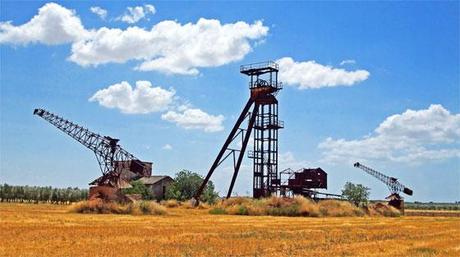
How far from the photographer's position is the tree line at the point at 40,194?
10662 cm

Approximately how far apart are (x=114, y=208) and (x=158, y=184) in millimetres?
48138

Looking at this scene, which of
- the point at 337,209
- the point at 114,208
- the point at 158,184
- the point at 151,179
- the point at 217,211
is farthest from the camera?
the point at 151,179

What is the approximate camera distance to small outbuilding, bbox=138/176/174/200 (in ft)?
344

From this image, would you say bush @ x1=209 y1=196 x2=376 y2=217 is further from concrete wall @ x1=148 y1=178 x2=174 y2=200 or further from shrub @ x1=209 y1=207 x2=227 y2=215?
concrete wall @ x1=148 y1=178 x2=174 y2=200

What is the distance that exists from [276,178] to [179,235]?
51536 mm

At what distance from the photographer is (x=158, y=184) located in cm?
10650

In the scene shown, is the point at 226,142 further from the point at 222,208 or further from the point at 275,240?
the point at 275,240

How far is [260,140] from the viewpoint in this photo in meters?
80.4

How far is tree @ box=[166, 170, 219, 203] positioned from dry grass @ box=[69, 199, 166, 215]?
3796 cm

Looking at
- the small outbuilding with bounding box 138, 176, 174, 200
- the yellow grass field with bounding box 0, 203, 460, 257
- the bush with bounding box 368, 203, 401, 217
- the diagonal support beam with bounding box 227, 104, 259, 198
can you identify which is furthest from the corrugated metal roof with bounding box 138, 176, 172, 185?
the yellow grass field with bounding box 0, 203, 460, 257

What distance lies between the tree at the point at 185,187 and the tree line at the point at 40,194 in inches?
692

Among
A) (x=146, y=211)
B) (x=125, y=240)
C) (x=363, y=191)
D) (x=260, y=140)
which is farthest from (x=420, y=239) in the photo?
(x=363, y=191)

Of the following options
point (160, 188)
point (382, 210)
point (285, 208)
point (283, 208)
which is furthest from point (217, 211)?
point (160, 188)

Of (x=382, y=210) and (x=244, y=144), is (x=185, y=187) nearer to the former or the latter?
(x=244, y=144)
